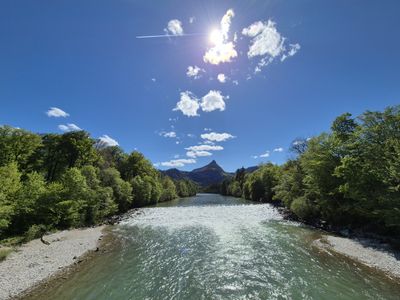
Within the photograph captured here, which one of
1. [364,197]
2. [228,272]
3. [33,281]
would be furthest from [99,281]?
[364,197]

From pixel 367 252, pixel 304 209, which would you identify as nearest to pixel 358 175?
pixel 367 252

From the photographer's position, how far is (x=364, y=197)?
21.8m

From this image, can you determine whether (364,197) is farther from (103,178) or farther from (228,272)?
(103,178)

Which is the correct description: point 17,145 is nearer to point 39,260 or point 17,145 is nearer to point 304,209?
point 39,260

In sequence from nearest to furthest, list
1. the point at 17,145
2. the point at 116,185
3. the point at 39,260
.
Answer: the point at 39,260 < the point at 17,145 < the point at 116,185

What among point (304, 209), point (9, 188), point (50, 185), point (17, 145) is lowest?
point (304, 209)

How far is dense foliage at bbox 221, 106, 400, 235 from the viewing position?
63.7ft

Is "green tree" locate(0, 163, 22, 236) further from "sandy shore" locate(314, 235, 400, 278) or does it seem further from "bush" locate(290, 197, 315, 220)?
"bush" locate(290, 197, 315, 220)

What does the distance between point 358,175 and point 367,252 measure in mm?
7442

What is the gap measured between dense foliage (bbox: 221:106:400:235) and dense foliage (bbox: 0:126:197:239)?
32.5 m

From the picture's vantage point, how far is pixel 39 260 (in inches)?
659

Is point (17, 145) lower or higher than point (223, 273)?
higher

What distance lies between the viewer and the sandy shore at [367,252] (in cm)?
1527

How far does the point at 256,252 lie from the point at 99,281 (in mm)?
12305
